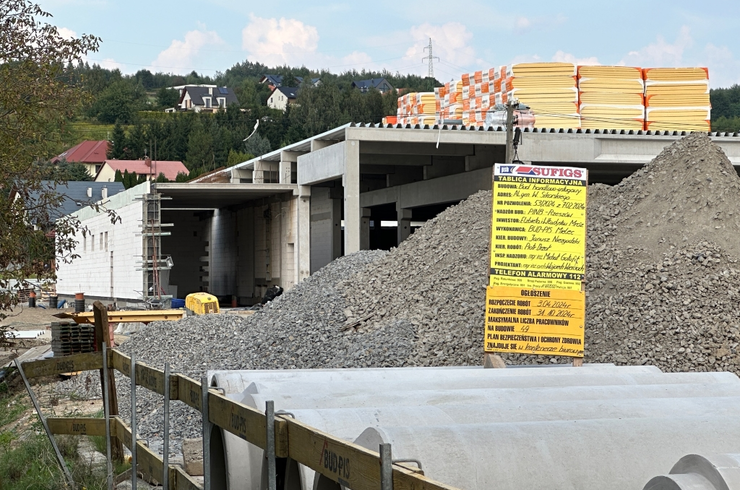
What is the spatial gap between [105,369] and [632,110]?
2921cm

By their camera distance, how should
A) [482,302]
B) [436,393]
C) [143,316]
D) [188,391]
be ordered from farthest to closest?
1. [143,316]
2. [482,302]
3. [436,393]
4. [188,391]

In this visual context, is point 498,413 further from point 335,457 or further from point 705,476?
point 705,476

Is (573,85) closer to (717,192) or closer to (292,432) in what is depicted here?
(717,192)

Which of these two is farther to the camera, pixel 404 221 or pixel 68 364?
pixel 404 221

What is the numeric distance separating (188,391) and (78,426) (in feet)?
11.1

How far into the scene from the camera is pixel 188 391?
565cm

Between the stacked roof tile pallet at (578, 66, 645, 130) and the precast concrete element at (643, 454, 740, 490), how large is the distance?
3139 centimetres

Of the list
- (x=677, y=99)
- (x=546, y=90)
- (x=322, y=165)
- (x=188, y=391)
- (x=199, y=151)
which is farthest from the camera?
(x=199, y=151)

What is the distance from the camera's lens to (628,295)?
1364 cm

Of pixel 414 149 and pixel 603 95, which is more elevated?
pixel 603 95

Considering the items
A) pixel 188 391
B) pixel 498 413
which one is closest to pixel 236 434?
pixel 188 391

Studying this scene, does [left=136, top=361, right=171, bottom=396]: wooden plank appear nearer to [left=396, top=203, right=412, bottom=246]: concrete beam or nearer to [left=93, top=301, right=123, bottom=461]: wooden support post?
[left=93, top=301, right=123, bottom=461]: wooden support post

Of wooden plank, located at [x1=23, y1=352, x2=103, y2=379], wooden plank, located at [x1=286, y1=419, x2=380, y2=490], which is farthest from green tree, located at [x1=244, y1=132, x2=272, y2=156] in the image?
wooden plank, located at [x1=286, y1=419, x2=380, y2=490]

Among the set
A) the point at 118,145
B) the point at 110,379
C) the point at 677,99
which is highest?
the point at 118,145
